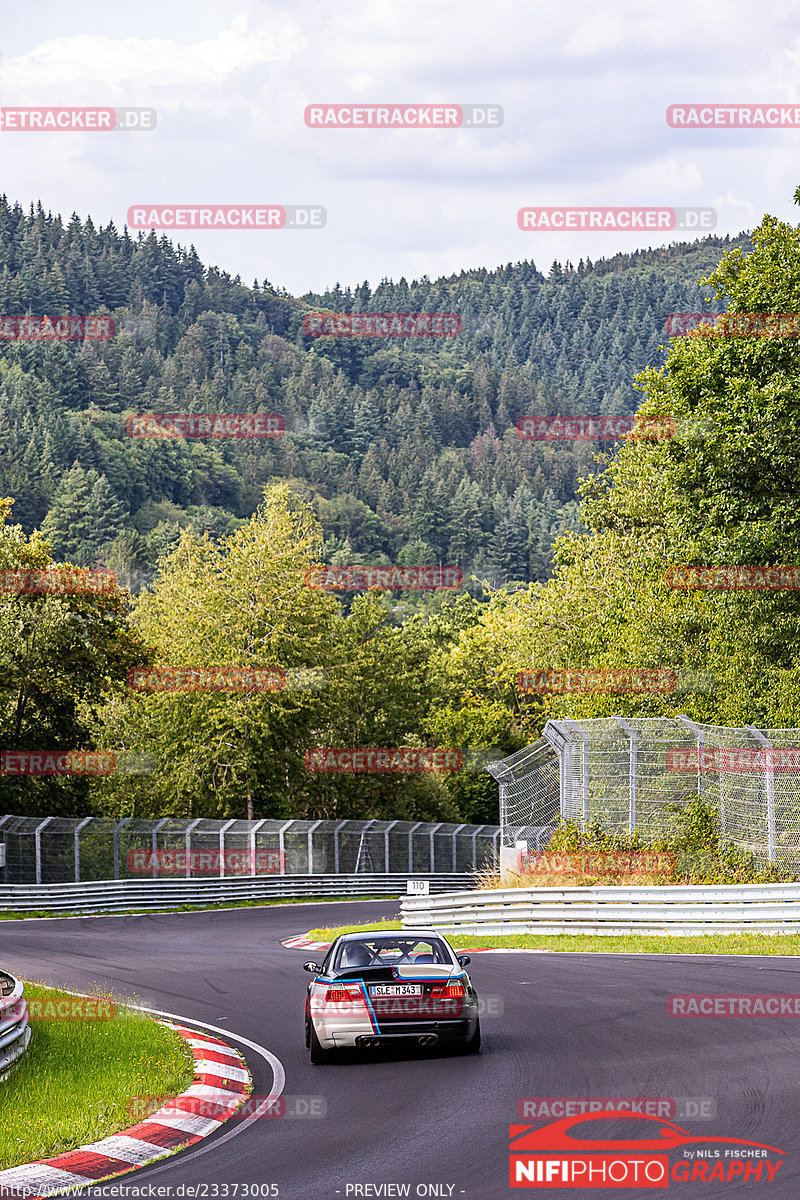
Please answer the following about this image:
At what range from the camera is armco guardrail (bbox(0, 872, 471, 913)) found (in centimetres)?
3466

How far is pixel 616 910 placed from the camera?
21672 mm

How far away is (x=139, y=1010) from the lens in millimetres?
15305

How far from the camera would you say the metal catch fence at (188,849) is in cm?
3544

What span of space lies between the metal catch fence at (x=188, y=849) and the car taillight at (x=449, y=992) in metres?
24.1

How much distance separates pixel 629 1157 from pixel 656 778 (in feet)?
55.7

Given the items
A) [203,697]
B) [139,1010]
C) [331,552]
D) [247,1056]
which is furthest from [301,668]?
[331,552]
